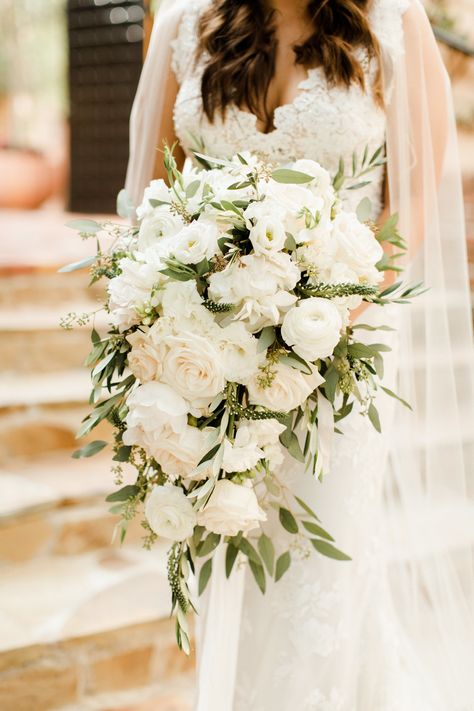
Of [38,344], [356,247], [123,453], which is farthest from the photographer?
[38,344]

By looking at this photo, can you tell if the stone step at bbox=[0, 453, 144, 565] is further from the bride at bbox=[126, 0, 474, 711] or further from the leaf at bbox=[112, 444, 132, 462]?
the leaf at bbox=[112, 444, 132, 462]

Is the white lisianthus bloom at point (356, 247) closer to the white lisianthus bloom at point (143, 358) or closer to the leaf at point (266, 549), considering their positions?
the white lisianthus bloom at point (143, 358)

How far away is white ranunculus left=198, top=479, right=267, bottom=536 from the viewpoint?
135 centimetres

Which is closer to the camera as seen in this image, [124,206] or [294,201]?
[294,201]

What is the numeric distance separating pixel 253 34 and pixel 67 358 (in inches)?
68.1

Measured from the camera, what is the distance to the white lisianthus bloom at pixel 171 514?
140cm

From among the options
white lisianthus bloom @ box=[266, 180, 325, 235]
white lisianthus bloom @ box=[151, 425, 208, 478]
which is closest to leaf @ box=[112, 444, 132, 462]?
white lisianthus bloom @ box=[151, 425, 208, 478]

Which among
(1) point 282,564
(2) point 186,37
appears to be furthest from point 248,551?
(2) point 186,37

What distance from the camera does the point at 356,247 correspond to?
55.6 inches

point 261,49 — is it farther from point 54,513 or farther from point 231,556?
point 54,513

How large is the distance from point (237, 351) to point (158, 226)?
0.28 m

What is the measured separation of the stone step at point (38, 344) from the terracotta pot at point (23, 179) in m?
3.63

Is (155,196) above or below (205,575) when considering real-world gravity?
above

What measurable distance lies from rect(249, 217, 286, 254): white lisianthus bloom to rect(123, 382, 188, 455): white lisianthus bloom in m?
0.27
